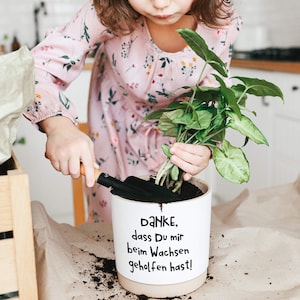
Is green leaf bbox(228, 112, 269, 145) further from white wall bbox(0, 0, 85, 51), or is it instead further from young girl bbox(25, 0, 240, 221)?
white wall bbox(0, 0, 85, 51)

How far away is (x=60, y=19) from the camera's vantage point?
9.07 ft

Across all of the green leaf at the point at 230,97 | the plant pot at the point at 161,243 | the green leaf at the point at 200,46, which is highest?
the green leaf at the point at 200,46

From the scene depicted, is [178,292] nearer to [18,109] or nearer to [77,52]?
[18,109]

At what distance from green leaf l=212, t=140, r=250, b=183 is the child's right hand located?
17 cm

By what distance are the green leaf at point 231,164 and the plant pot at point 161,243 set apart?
0.14ft

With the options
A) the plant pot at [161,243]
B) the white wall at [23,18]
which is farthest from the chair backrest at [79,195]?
the white wall at [23,18]

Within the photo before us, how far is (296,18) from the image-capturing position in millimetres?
2658

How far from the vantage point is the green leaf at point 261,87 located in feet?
2.09

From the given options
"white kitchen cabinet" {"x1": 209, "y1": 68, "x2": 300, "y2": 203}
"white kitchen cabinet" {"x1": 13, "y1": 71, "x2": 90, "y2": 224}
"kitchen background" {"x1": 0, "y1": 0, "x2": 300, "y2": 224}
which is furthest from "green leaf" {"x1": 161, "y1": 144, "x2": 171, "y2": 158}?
"white kitchen cabinet" {"x1": 13, "y1": 71, "x2": 90, "y2": 224}

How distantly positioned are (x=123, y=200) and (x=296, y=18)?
2317mm

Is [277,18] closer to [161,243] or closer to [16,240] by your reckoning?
[161,243]

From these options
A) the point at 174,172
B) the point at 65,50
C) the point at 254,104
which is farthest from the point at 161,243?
the point at 254,104

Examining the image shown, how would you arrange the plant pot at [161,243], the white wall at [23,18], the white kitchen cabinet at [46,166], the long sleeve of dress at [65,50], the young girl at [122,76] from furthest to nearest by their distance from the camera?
the white wall at [23,18], the white kitchen cabinet at [46,166], the long sleeve of dress at [65,50], the young girl at [122,76], the plant pot at [161,243]

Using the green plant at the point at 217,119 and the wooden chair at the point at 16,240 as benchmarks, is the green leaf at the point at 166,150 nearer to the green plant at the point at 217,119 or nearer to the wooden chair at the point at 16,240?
the green plant at the point at 217,119
